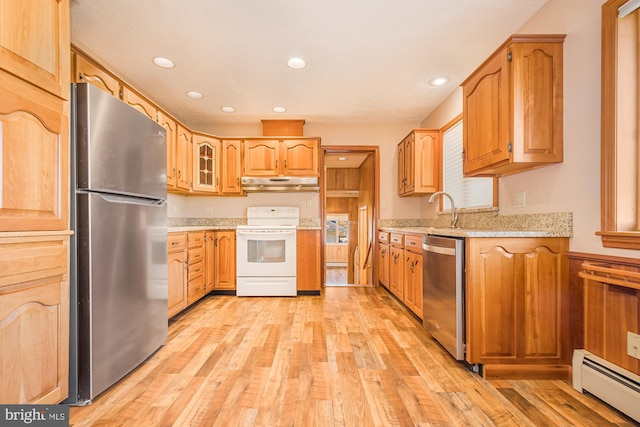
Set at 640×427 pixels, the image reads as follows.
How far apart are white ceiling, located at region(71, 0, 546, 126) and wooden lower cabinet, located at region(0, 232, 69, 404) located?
1.68m

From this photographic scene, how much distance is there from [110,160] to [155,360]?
1327 mm

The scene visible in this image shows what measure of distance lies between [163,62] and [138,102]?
1.41 feet

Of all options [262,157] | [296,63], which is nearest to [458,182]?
[296,63]

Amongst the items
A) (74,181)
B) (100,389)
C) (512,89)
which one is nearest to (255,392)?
(100,389)

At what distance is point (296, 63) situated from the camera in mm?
2596

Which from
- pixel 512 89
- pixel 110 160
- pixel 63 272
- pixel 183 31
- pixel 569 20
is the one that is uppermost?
pixel 183 31

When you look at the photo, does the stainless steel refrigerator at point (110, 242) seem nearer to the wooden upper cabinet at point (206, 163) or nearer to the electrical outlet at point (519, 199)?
the wooden upper cabinet at point (206, 163)

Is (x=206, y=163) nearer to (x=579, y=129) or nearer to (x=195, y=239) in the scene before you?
(x=195, y=239)

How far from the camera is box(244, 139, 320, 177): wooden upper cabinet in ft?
12.8

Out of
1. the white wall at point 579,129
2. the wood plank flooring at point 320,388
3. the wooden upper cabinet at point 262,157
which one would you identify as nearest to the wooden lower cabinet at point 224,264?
the wooden upper cabinet at point 262,157

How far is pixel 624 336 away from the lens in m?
1.38

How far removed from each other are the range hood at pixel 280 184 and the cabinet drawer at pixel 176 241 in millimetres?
1278

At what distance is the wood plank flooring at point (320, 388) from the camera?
1.35 m

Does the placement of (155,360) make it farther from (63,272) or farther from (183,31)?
(183,31)
